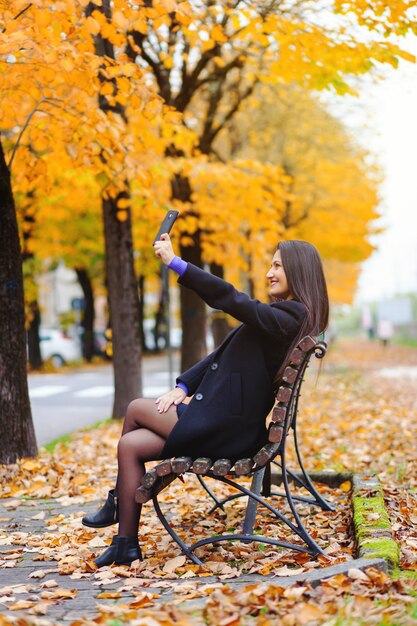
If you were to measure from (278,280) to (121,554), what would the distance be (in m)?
1.65

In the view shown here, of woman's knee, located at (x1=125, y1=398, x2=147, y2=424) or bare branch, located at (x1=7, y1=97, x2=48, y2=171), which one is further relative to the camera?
bare branch, located at (x1=7, y1=97, x2=48, y2=171)

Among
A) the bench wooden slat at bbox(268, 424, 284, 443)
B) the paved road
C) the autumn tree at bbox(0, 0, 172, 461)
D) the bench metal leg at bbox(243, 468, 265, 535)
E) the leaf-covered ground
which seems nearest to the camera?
the leaf-covered ground

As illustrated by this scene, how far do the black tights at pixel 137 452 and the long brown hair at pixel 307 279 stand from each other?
0.64m

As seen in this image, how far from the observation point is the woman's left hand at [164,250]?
4.45 meters

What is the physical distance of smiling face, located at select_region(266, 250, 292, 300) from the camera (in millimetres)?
4738

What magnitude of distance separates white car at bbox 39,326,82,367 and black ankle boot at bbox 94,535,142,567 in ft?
91.6

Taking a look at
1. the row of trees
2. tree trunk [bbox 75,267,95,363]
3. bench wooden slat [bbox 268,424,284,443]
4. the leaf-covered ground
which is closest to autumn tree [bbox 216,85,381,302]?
the row of trees

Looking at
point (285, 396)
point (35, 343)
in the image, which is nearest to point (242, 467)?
point (285, 396)

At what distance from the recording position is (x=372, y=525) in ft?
15.1

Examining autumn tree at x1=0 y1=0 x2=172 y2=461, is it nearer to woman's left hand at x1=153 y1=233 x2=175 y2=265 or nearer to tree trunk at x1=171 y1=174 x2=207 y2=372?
woman's left hand at x1=153 y1=233 x2=175 y2=265

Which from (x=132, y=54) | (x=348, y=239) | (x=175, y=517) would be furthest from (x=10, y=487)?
(x=348, y=239)

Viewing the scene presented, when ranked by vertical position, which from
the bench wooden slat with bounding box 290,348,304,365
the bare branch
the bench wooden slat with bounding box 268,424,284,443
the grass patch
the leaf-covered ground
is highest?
the bare branch

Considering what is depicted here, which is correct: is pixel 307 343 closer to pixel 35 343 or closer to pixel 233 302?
Answer: pixel 233 302

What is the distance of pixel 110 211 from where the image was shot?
37.6ft
